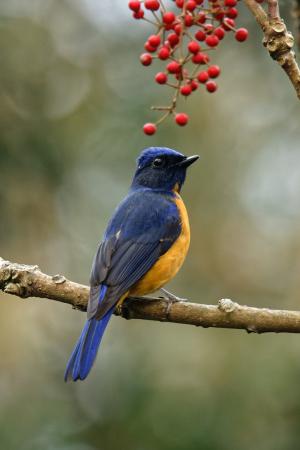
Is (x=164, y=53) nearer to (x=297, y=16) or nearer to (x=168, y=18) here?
(x=168, y=18)

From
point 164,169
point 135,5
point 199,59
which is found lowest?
point 199,59

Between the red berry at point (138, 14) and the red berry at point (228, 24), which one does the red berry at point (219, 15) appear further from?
the red berry at point (138, 14)

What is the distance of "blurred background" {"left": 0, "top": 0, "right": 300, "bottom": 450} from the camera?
18.0 ft

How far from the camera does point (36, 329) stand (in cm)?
687

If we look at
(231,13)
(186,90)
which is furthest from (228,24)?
(186,90)

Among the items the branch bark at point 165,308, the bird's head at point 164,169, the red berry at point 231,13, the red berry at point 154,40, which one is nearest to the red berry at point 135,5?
the red berry at point 154,40

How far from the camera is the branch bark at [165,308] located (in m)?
3.51

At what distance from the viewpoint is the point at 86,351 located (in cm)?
385

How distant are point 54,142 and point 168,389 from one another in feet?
9.09

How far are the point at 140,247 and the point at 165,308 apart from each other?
2.25 ft

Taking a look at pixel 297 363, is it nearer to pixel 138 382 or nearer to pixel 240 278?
pixel 138 382

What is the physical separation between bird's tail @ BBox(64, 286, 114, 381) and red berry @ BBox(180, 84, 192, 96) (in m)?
1.26

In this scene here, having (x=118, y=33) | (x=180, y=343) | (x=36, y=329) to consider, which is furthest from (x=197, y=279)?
(x=118, y=33)

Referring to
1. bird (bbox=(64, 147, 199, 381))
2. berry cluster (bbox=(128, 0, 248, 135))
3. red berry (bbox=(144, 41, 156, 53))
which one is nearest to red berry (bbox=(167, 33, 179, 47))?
berry cluster (bbox=(128, 0, 248, 135))
